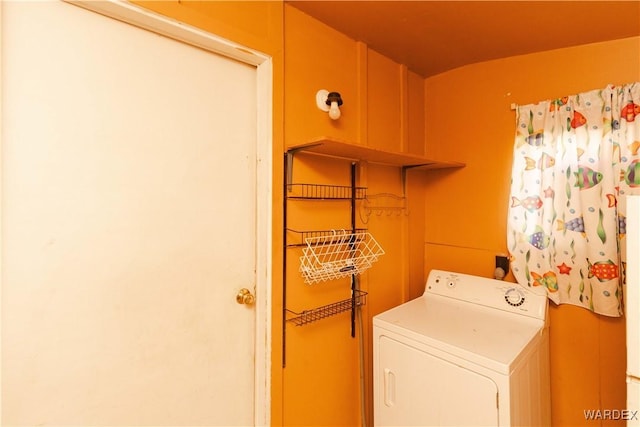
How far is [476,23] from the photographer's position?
5.26 ft

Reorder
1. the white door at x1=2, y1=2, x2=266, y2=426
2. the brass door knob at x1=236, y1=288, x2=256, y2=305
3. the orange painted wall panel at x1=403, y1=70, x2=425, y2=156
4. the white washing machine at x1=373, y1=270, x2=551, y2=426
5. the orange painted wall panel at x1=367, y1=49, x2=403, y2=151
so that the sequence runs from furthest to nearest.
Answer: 1. the orange painted wall panel at x1=403, y1=70, x2=425, y2=156
2. the orange painted wall panel at x1=367, y1=49, x2=403, y2=151
3. the brass door knob at x1=236, y1=288, x2=256, y2=305
4. the white washing machine at x1=373, y1=270, x2=551, y2=426
5. the white door at x1=2, y1=2, x2=266, y2=426

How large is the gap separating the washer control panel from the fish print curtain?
0.17 metres

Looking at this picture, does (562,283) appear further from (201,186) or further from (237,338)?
(201,186)

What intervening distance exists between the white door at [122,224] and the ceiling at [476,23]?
0.66 metres

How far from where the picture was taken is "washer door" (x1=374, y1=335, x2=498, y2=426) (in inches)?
49.5

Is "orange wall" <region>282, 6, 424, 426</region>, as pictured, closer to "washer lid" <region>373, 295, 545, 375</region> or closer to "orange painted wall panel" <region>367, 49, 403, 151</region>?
"orange painted wall panel" <region>367, 49, 403, 151</region>

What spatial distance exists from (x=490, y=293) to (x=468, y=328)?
365 millimetres

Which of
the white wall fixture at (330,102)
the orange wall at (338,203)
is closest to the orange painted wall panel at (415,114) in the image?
the orange wall at (338,203)

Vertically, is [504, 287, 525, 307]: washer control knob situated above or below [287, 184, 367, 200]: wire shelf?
below

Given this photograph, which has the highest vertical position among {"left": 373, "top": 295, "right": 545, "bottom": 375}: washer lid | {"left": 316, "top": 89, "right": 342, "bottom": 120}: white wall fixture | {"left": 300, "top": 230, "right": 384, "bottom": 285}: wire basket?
{"left": 316, "top": 89, "right": 342, "bottom": 120}: white wall fixture

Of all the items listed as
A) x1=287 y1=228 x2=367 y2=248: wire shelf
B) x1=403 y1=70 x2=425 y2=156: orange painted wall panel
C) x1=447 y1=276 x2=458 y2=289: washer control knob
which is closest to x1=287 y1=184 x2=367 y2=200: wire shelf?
x1=287 y1=228 x2=367 y2=248: wire shelf

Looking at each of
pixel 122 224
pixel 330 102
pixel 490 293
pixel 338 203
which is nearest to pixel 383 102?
pixel 330 102

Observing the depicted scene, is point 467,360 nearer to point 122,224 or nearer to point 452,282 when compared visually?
point 452,282

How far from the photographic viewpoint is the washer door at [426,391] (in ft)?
4.12
